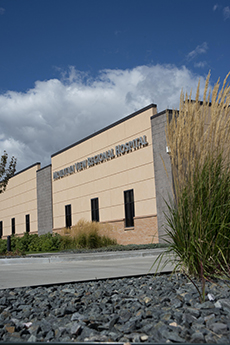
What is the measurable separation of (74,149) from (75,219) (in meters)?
5.07

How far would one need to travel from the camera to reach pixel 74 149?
26.9m

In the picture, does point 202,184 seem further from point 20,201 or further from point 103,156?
point 20,201

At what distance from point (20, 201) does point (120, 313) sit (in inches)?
1356

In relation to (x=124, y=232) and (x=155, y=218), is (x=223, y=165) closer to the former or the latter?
(x=155, y=218)

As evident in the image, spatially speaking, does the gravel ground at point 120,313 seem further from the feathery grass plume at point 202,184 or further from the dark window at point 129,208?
the dark window at point 129,208

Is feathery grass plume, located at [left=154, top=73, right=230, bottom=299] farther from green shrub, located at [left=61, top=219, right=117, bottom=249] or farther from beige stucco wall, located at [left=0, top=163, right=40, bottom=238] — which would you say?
beige stucco wall, located at [left=0, top=163, right=40, bottom=238]

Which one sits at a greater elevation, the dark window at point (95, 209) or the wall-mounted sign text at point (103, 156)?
the wall-mounted sign text at point (103, 156)

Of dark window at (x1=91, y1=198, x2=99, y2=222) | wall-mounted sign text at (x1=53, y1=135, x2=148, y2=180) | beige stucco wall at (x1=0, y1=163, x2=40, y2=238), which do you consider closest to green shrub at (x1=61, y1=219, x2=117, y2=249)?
dark window at (x1=91, y1=198, x2=99, y2=222)

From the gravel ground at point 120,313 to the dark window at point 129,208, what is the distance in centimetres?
1702

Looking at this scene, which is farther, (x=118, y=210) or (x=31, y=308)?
(x=118, y=210)

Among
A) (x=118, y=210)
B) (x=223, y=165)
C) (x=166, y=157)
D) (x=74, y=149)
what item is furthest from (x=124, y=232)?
(x=223, y=165)

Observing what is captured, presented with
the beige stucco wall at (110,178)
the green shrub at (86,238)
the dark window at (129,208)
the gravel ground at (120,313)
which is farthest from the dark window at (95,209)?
the gravel ground at (120,313)

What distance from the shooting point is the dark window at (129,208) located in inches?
845

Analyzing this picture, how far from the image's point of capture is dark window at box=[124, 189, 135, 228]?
70.4ft
